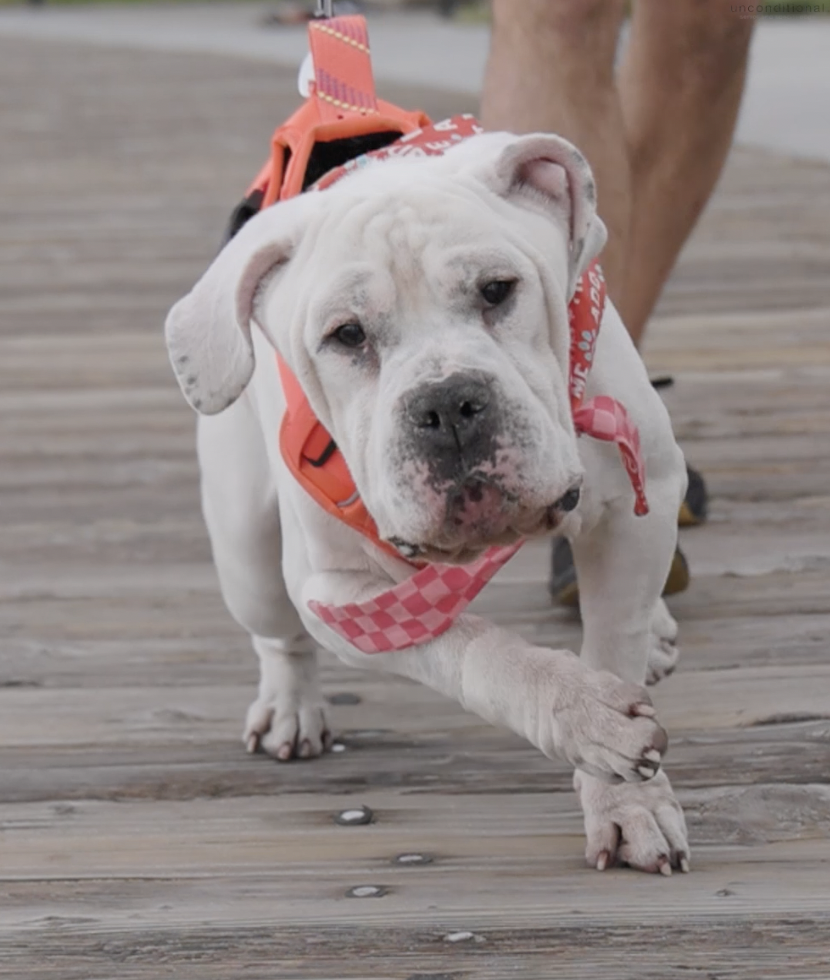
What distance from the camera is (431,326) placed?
79.7 inches

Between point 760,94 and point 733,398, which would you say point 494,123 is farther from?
point 760,94

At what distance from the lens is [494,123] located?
120 inches

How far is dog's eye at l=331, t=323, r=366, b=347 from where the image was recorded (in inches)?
80.8

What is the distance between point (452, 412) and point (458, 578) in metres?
0.33

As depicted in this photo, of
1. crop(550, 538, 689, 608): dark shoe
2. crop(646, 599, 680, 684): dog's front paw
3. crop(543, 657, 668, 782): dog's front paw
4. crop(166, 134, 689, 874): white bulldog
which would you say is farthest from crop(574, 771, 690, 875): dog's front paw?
crop(550, 538, 689, 608): dark shoe

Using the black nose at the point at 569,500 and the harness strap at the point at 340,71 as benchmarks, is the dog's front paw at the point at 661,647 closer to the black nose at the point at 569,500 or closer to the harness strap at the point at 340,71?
the black nose at the point at 569,500

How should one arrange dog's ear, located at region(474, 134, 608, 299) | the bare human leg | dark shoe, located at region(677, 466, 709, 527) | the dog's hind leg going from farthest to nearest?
1. dark shoe, located at region(677, 466, 709, 527)
2. the bare human leg
3. the dog's hind leg
4. dog's ear, located at region(474, 134, 608, 299)

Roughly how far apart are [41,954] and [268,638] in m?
0.75

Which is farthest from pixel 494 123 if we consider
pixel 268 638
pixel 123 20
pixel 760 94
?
pixel 123 20

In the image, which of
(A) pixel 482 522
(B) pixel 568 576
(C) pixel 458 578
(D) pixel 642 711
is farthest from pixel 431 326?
(B) pixel 568 576

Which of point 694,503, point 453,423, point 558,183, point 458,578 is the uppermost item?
point 558,183

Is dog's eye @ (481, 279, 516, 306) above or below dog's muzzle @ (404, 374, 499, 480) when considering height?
above

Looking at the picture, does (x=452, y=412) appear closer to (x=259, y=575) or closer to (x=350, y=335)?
(x=350, y=335)

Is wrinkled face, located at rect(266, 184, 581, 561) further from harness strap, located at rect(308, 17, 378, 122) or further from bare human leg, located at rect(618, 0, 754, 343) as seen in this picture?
bare human leg, located at rect(618, 0, 754, 343)
